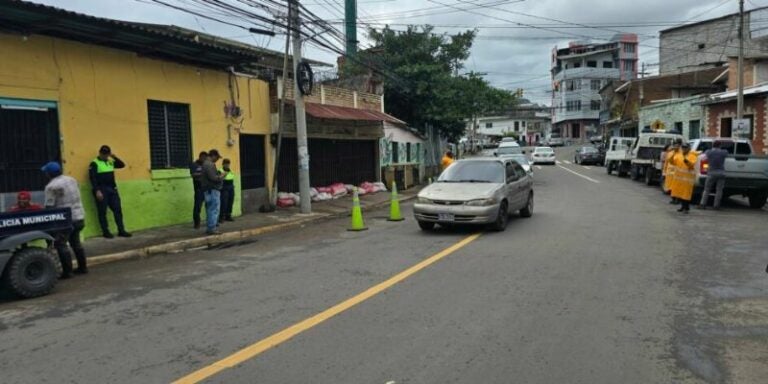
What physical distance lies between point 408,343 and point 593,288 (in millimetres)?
2961

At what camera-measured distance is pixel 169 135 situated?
45.2 feet

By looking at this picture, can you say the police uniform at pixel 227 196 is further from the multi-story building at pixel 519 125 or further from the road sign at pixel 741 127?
the multi-story building at pixel 519 125

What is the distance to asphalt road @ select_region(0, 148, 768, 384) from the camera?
4.61 metres

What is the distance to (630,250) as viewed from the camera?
9.56 meters

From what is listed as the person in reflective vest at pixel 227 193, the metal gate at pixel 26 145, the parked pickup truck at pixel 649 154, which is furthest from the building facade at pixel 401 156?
the metal gate at pixel 26 145

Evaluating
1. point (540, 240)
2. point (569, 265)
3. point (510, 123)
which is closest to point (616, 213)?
point (540, 240)

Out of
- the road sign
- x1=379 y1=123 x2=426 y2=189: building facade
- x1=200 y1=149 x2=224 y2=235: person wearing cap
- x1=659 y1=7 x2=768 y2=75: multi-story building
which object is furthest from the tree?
x1=659 y1=7 x2=768 y2=75: multi-story building

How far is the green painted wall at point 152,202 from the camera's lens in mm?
11656

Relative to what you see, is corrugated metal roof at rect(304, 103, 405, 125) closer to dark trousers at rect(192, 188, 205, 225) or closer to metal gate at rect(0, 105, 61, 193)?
dark trousers at rect(192, 188, 205, 225)

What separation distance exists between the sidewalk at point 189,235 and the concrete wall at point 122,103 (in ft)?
2.15

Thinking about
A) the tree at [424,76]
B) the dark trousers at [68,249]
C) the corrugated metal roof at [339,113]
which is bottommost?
the dark trousers at [68,249]

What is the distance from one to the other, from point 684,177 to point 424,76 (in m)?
16.0

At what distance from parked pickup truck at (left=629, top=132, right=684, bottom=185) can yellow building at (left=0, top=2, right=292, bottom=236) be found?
641 inches

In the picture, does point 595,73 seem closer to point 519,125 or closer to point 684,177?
point 519,125
